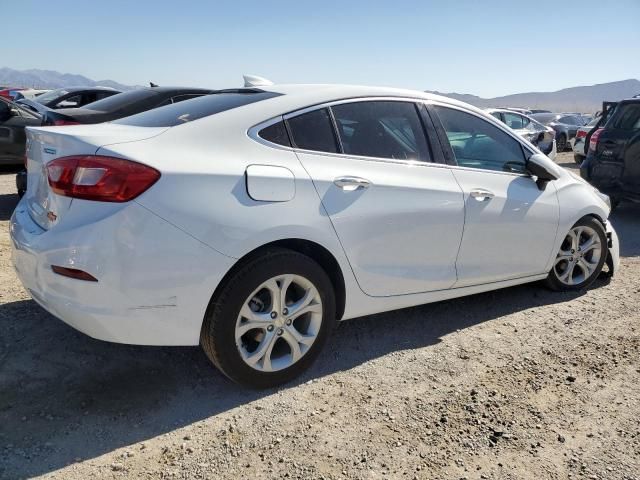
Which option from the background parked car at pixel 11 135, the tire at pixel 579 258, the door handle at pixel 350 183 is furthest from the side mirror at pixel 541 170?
the background parked car at pixel 11 135

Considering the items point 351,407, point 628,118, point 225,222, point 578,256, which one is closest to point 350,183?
point 225,222

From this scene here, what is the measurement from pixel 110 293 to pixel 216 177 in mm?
706

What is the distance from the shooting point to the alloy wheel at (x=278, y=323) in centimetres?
284

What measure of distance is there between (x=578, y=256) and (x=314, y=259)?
104 inches

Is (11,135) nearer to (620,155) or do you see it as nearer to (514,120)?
(620,155)

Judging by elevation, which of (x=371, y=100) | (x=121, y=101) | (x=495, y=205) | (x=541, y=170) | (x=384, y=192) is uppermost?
(x=371, y=100)

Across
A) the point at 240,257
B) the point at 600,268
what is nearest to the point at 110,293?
the point at 240,257

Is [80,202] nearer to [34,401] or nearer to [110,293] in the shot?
[110,293]

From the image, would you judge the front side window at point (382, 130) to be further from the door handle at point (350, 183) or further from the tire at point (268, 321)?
the tire at point (268, 321)

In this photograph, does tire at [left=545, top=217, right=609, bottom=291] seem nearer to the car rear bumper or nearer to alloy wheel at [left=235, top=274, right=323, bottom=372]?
alloy wheel at [left=235, top=274, right=323, bottom=372]

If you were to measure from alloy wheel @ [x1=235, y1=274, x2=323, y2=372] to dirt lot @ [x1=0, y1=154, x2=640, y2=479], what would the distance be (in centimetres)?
20

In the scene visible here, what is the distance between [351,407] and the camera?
2.85 m

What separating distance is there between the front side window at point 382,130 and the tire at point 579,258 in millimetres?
1723

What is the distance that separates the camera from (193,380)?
305 centimetres
